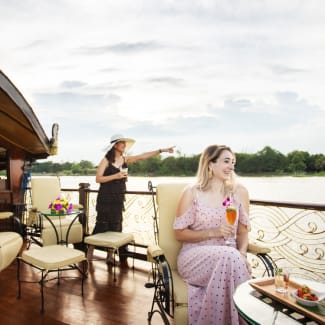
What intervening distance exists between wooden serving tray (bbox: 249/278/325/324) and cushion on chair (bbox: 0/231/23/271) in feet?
9.08

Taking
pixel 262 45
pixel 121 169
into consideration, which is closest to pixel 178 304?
pixel 121 169

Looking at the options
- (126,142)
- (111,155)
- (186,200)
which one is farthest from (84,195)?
(186,200)

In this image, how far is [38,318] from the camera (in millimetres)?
2807

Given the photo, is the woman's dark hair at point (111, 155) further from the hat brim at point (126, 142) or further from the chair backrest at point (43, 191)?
the chair backrest at point (43, 191)

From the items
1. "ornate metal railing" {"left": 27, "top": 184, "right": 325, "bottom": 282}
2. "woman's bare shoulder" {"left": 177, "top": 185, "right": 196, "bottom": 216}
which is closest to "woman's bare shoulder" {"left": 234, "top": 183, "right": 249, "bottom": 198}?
"woman's bare shoulder" {"left": 177, "top": 185, "right": 196, "bottom": 216}

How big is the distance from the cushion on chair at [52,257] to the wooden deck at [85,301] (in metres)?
0.43

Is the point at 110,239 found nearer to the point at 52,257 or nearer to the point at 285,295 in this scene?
the point at 52,257

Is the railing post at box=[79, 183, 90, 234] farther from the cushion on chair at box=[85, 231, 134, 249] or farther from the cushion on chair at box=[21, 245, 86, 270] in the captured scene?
the cushion on chair at box=[21, 245, 86, 270]

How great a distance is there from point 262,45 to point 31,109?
7.48 meters

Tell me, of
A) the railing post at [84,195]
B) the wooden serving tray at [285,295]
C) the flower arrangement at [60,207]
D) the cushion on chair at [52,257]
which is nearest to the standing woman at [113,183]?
the flower arrangement at [60,207]

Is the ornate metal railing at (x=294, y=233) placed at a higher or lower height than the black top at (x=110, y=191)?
lower

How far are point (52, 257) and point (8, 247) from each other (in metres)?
0.75

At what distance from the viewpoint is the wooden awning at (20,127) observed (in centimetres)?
423

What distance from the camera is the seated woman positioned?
2.07 metres
